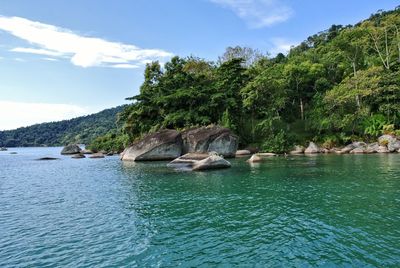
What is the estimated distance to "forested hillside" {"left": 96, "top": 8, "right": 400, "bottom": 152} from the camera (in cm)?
5847

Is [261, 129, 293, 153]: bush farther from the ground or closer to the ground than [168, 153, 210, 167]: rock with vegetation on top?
farther from the ground

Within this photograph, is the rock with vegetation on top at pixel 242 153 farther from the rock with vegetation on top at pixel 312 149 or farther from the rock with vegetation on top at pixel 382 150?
the rock with vegetation on top at pixel 382 150

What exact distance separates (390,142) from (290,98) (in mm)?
25230

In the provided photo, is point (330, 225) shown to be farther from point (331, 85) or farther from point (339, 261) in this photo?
point (331, 85)

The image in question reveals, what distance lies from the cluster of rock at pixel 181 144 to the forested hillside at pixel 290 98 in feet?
27.1

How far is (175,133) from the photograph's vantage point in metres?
49.7

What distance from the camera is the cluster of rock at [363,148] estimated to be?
51656mm

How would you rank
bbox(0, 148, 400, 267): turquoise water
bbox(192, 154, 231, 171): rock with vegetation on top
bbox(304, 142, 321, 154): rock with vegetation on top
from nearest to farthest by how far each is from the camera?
bbox(0, 148, 400, 267): turquoise water, bbox(192, 154, 231, 171): rock with vegetation on top, bbox(304, 142, 321, 154): rock with vegetation on top

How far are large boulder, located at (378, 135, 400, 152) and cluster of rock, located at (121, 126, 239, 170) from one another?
25.5 metres

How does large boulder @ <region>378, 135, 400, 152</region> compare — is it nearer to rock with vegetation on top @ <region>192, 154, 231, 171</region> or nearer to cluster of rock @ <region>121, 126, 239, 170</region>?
cluster of rock @ <region>121, 126, 239, 170</region>

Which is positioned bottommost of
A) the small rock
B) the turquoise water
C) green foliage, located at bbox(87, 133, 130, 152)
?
the turquoise water

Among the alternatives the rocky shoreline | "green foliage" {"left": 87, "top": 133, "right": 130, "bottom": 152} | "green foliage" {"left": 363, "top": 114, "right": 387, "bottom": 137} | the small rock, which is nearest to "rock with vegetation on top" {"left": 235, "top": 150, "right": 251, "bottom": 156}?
the rocky shoreline

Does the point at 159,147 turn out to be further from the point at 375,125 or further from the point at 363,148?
the point at 375,125

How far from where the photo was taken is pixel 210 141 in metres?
50.0
